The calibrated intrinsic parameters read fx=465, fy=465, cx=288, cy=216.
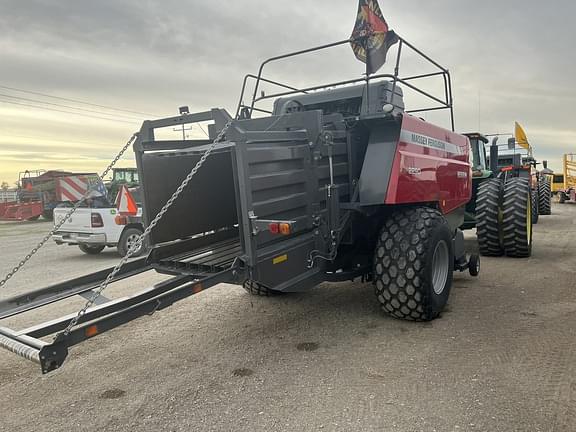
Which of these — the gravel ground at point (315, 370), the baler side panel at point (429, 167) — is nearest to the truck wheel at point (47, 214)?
the gravel ground at point (315, 370)

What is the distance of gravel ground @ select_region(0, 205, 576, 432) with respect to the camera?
9.05 ft

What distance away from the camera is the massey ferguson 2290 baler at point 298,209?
3.30 metres

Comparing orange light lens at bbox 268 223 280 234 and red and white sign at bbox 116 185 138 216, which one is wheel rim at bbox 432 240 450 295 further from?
red and white sign at bbox 116 185 138 216

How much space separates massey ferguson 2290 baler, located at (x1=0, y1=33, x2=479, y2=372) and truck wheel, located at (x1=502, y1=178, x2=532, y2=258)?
2.53 metres

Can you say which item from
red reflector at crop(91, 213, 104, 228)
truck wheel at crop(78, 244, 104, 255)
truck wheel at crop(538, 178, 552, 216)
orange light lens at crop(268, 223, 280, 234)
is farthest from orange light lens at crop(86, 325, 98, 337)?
truck wheel at crop(538, 178, 552, 216)

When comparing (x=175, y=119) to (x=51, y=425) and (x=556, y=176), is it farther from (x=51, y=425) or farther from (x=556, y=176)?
(x=556, y=176)

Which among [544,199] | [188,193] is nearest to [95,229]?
[188,193]

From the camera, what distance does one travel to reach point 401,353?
360 centimetres

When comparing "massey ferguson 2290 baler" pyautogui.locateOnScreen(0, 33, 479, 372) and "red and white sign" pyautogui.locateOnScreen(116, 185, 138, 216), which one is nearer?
"massey ferguson 2290 baler" pyautogui.locateOnScreen(0, 33, 479, 372)

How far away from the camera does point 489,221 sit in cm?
720

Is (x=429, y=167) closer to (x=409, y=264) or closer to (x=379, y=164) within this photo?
(x=379, y=164)

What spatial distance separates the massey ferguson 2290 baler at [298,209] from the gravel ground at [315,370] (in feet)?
1.63

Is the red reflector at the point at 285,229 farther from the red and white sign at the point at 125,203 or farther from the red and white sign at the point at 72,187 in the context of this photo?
the red and white sign at the point at 72,187

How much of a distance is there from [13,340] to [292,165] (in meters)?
2.21
